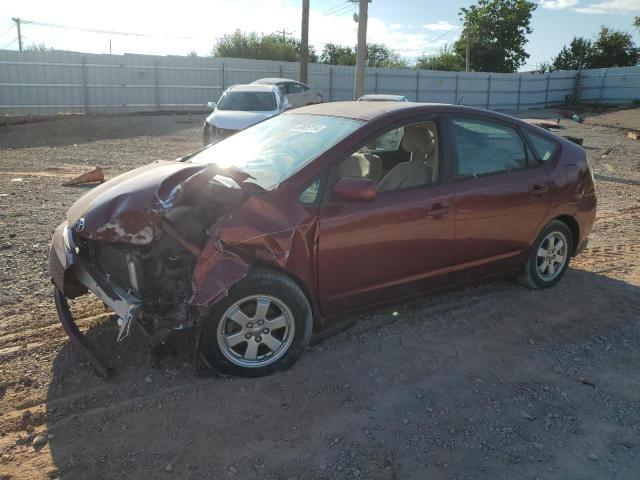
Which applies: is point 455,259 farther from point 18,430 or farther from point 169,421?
point 18,430

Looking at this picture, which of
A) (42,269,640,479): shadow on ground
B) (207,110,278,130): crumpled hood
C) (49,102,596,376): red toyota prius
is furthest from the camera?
(207,110,278,130): crumpled hood

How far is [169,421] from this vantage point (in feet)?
10.6

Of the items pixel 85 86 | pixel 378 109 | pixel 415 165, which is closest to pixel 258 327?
pixel 415 165

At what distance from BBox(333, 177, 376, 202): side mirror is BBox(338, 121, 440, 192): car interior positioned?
166 mm

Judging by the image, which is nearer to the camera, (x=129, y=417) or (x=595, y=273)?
(x=129, y=417)

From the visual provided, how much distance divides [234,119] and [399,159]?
866cm

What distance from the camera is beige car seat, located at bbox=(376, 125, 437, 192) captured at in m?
4.26

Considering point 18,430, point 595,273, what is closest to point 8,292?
point 18,430

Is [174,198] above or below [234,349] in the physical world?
above

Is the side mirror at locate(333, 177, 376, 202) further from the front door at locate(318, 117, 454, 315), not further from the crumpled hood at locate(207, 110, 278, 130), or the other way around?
the crumpled hood at locate(207, 110, 278, 130)

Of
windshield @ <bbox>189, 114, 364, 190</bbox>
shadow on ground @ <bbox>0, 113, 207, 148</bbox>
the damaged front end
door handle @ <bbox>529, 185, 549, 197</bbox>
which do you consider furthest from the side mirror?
shadow on ground @ <bbox>0, 113, 207, 148</bbox>

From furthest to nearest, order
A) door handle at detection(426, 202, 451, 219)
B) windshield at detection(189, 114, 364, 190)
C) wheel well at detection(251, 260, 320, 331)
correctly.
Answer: door handle at detection(426, 202, 451, 219) → windshield at detection(189, 114, 364, 190) → wheel well at detection(251, 260, 320, 331)

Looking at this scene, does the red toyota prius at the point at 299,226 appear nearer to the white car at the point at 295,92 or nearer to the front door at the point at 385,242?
the front door at the point at 385,242

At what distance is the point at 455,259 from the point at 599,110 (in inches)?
1362
